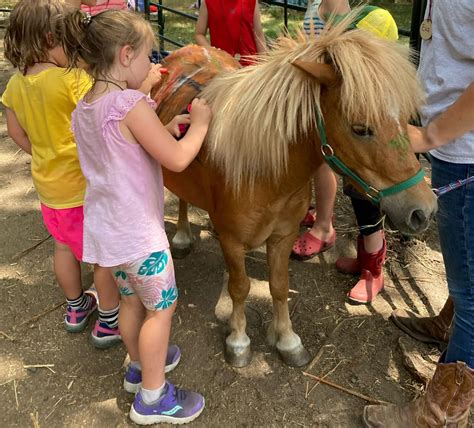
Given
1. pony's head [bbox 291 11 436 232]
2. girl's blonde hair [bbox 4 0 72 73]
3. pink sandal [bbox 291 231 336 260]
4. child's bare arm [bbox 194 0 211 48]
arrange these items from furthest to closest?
child's bare arm [bbox 194 0 211 48] → pink sandal [bbox 291 231 336 260] → girl's blonde hair [bbox 4 0 72 73] → pony's head [bbox 291 11 436 232]

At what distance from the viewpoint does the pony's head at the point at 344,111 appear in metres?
1.48

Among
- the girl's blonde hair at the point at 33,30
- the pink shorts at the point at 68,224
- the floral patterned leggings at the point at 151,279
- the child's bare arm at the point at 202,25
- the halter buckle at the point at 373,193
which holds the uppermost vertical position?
the girl's blonde hair at the point at 33,30

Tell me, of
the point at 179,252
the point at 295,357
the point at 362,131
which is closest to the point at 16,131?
the point at 179,252

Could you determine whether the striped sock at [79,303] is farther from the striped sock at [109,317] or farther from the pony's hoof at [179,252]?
the pony's hoof at [179,252]

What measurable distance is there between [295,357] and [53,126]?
154cm

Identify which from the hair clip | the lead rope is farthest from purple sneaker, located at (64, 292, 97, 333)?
the lead rope

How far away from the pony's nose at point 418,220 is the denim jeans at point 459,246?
0.13 metres

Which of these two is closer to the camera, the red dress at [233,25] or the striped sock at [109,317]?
the striped sock at [109,317]

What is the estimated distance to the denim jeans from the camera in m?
1.56

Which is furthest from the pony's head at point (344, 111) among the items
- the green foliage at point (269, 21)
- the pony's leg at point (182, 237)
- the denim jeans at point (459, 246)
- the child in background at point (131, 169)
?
the green foliage at point (269, 21)

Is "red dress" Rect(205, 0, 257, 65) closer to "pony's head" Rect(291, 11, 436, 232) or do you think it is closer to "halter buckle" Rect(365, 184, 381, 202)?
"pony's head" Rect(291, 11, 436, 232)

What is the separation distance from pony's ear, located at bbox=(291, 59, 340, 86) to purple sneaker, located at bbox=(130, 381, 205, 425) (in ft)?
4.56

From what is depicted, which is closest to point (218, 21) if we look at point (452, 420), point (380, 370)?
point (380, 370)

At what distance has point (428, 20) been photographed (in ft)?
5.27
